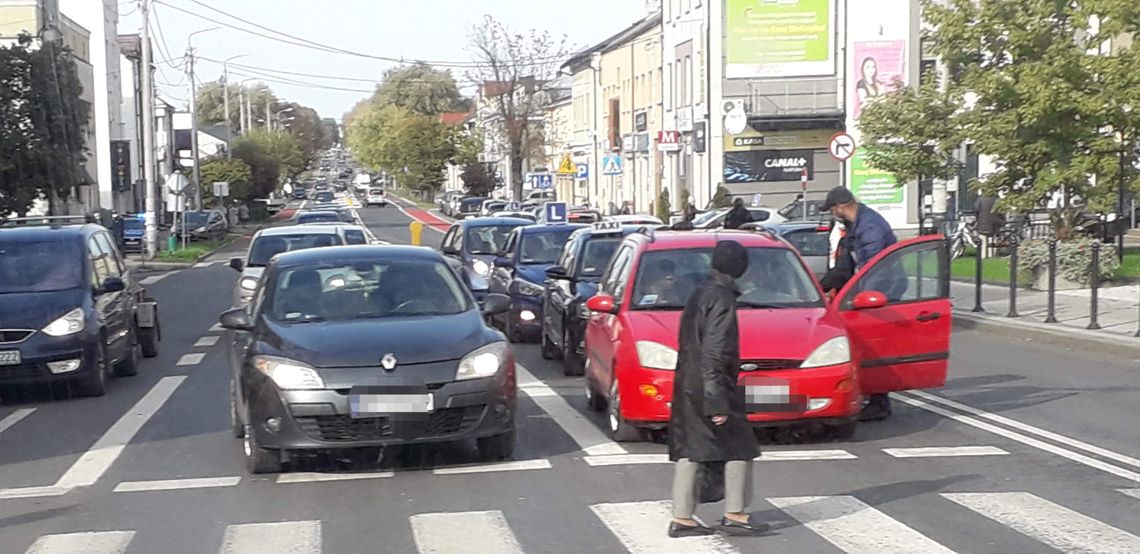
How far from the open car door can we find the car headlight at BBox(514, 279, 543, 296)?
7.22 metres

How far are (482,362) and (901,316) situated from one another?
360cm

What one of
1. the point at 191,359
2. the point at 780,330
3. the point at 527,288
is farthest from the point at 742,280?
the point at 191,359

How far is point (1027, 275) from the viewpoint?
24109 millimetres

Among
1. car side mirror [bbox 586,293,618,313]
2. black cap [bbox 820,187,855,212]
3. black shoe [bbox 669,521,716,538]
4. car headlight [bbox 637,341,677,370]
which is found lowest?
black shoe [bbox 669,521,716,538]

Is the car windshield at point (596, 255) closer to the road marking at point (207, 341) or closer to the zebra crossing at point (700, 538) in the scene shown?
the road marking at point (207, 341)

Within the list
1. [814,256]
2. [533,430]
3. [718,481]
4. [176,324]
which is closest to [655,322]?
[533,430]

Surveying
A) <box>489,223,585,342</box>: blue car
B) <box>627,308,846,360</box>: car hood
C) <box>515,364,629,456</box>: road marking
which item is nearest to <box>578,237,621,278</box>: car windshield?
<box>489,223,585,342</box>: blue car

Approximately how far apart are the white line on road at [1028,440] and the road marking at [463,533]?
160 inches

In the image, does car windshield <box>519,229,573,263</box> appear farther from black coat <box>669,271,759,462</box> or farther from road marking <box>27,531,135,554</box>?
black coat <box>669,271,759,462</box>

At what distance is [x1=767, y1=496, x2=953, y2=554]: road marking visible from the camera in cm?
732

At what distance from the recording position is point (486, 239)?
2347 cm

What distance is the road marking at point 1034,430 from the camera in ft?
32.4

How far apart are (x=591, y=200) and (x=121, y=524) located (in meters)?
71.5

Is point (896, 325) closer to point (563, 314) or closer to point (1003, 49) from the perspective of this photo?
point (563, 314)
